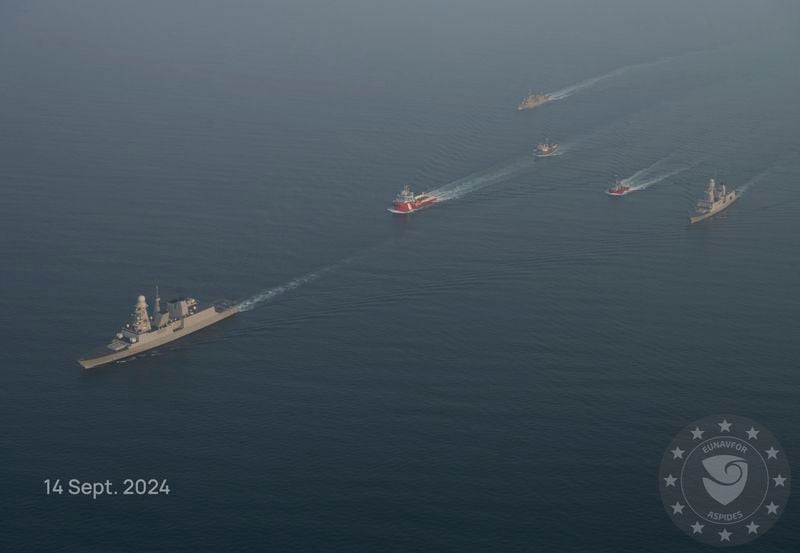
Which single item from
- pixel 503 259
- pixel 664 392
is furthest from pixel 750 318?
pixel 503 259

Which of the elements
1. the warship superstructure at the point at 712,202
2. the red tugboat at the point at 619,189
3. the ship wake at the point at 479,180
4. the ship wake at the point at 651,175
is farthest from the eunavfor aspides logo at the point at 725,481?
the ship wake at the point at 651,175

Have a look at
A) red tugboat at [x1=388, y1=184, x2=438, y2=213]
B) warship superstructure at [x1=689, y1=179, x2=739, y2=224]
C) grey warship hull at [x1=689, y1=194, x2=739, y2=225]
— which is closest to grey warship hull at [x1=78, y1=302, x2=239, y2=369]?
red tugboat at [x1=388, y1=184, x2=438, y2=213]

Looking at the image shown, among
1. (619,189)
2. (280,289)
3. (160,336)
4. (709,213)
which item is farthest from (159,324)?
(709,213)

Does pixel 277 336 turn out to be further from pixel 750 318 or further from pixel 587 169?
pixel 587 169

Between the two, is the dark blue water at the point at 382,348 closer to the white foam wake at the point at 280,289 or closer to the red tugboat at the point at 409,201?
the white foam wake at the point at 280,289

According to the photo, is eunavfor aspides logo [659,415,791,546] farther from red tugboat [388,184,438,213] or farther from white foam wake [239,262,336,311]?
red tugboat [388,184,438,213]

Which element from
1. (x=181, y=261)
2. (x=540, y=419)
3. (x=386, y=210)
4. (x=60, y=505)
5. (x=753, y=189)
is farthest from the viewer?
(x=753, y=189)

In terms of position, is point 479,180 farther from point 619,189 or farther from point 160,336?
point 160,336
